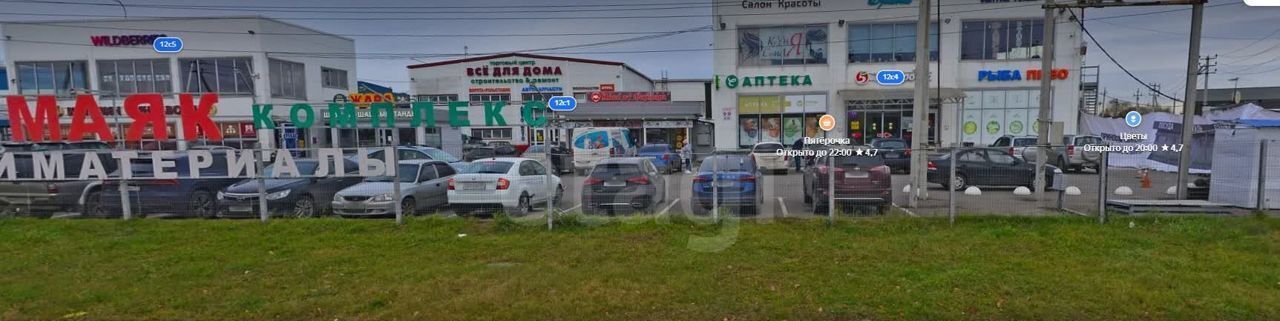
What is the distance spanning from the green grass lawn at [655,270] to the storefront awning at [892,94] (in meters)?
20.4

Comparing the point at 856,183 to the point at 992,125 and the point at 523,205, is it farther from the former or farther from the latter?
the point at 992,125

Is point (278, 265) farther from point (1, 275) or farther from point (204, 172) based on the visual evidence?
point (204, 172)

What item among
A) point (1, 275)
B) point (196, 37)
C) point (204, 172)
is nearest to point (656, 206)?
point (204, 172)

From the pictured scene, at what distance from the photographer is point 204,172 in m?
10.3

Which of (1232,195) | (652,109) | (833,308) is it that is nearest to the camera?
(833,308)

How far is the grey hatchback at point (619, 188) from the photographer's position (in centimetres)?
1019

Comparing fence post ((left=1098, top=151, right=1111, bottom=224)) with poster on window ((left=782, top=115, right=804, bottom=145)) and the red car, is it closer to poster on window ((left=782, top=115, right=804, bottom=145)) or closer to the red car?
the red car

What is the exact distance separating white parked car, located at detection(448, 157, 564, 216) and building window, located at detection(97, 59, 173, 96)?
33455mm

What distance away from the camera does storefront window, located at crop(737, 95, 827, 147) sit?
3039 centimetres

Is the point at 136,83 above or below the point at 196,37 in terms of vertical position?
below

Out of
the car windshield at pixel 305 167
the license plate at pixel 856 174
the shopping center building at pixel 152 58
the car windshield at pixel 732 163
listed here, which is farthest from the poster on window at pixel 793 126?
the shopping center building at pixel 152 58

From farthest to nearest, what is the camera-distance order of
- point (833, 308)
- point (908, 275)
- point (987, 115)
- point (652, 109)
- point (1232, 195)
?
point (652, 109) < point (987, 115) < point (1232, 195) < point (908, 275) < point (833, 308)

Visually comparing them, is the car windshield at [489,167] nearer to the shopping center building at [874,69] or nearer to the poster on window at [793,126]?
the shopping center building at [874,69]

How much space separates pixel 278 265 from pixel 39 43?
137 ft
